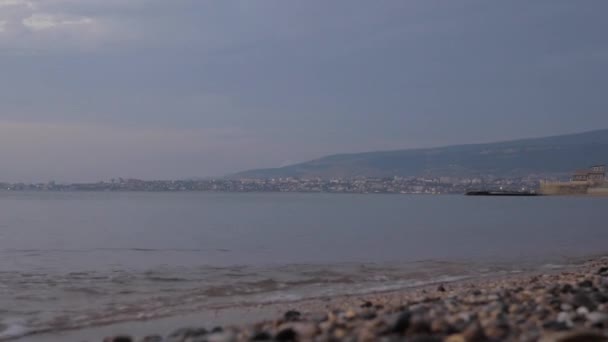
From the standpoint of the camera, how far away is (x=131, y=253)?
23453 mm

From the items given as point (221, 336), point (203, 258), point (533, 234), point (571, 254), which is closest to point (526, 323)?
point (221, 336)

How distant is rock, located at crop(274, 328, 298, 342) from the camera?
6613 mm

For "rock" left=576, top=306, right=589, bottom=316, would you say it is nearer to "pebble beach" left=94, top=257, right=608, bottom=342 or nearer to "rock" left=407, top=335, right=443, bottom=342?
"pebble beach" left=94, top=257, right=608, bottom=342

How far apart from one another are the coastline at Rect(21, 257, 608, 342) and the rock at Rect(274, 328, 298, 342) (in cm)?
2

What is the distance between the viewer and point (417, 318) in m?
6.77

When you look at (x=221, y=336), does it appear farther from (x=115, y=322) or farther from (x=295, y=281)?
(x=295, y=281)

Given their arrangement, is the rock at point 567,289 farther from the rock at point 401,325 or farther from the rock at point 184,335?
the rock at point 184,335

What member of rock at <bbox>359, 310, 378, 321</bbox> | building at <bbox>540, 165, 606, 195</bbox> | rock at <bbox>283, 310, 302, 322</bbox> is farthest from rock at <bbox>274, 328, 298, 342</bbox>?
building at <bbox>540, 165, 606, 195</bbox>

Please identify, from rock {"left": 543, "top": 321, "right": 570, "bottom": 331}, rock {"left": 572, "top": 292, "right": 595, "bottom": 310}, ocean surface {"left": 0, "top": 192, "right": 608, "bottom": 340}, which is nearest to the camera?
rock {"left": 543, "top": 321, "right": 570, "bottom": 331}

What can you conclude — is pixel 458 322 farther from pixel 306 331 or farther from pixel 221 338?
pixel 221 338

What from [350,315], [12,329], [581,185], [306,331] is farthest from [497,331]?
[581,185]

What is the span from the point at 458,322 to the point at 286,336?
1799mm

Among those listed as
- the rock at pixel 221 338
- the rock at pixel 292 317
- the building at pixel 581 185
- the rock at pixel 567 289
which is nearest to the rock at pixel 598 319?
the rock at pixel 567 289

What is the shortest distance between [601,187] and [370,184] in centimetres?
6794
